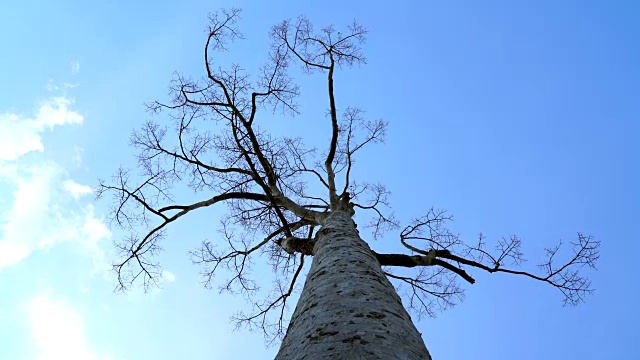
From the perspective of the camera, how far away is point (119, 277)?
265 inches

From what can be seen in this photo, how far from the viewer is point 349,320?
180 cm

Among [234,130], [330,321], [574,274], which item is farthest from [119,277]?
[574,274]

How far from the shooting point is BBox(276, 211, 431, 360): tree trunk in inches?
61.5

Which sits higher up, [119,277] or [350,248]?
[119,277]

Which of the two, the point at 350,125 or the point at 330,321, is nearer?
the point at 330,321

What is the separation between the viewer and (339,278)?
8.10 ft

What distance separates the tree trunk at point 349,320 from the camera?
5.12 ft

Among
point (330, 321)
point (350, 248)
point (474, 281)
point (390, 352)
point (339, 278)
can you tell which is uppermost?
point (474, 281)

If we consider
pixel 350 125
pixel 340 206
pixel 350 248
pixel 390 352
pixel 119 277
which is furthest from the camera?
pixel 350 125

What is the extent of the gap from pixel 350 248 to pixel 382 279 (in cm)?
67

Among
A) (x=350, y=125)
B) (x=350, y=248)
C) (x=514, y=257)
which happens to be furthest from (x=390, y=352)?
(x=350, y=125)

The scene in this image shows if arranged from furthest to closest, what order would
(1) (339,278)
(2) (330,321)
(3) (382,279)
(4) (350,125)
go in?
(4) (350,125)
(3) (382,279)
(1) (339,278)
(2) (330,321)

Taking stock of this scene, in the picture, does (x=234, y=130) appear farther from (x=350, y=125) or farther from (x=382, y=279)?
(x=382, y=279)

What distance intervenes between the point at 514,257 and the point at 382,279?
439cm
